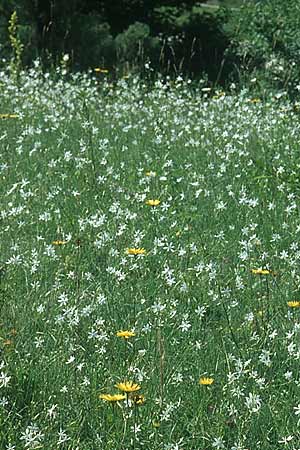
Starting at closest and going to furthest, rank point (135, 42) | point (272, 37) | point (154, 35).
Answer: point (272, 37) → point (135, 42) → point (154, 35)

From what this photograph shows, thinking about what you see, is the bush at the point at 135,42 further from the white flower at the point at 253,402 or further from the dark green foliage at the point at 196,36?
the white flower at the point at 253,402

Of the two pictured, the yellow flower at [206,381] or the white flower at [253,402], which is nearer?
the white flower at [253,402]

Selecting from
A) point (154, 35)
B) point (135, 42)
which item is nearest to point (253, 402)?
point (135, 42)

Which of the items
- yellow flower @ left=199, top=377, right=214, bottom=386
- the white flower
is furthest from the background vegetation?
the white flower

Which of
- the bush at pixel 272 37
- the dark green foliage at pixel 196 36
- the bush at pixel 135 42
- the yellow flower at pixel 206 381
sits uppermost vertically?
the yellow flower at pixel 206 381

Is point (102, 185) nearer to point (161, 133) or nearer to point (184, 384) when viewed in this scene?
point (161, 133)

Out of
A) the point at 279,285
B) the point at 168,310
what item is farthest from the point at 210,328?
the point at 279,285

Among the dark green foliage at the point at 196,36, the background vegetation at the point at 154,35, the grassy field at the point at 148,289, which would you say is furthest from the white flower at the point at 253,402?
the dark green foliage at the point at 196,36

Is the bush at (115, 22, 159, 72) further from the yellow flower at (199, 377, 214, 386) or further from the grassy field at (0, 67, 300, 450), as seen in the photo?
the yellow flower at (199, 377, 214, 386)

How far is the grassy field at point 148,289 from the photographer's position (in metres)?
2.89

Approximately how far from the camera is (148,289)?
150 inches

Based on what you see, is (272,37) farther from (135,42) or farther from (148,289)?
(148,289)

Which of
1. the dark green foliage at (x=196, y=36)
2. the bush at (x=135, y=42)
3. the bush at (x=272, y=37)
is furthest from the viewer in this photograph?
the dark green foliage at (x=196, y=36)

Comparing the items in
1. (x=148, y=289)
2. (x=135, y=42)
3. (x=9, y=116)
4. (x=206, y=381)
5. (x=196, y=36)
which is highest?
(x=206, y=381)
